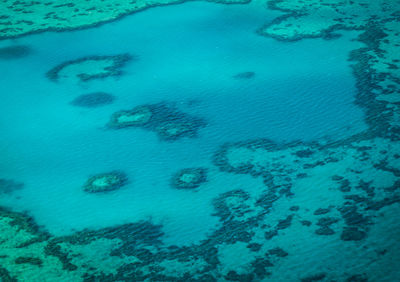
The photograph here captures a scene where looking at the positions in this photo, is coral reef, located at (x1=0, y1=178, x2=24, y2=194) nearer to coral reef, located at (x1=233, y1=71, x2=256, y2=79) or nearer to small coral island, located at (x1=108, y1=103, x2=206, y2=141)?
small coral island, located at (x1=108, y1=103, x2=206, y2=141)

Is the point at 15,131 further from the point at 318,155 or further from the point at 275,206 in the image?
the point at 318,155

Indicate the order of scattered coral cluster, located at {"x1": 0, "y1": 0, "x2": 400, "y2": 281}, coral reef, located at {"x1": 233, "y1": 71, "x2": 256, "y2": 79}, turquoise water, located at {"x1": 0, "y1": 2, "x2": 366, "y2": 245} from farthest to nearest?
coral reef, located at {"x1": 233, "y1": 71, "x2": 256, "y2": 79} → turquoise water, located at {"x1": 0, "y1": 2, "x2": 366, "y2": 245} → scattered coral cluster, located at {"x1": 0, "y1": 0, "x2": 400, "y2": 281}

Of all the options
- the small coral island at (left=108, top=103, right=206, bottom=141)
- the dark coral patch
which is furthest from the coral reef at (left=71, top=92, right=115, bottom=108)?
the dark coral patch

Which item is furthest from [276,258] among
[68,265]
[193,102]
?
[193,102]

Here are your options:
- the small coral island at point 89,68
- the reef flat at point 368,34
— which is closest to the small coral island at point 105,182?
A: the small coral island at point 89,68

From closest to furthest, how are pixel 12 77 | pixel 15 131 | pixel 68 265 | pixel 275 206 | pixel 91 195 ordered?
pixel 68 265 → pixel 275 206 → pixel 91 195 → pixel 15 131 → pixel 12 77

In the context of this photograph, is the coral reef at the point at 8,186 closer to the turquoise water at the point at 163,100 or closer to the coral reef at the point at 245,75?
the turquoise water at the point at 163,100
